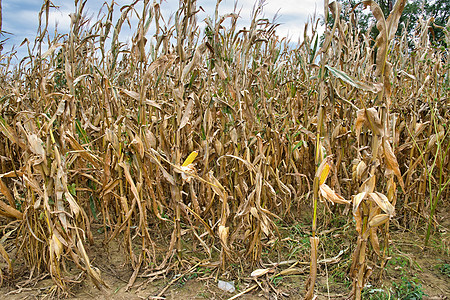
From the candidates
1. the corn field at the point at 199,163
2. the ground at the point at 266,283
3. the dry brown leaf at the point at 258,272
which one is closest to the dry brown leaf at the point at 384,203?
the corn field at the point at 199,163

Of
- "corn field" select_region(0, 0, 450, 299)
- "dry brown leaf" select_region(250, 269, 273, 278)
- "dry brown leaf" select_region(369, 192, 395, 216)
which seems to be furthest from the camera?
"dry brown leaf" select_region(250, 269, 273, 278)

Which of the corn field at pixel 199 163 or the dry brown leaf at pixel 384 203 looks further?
the corn field at pixel 199 163

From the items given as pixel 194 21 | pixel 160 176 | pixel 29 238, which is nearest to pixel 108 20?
pixel 194 21

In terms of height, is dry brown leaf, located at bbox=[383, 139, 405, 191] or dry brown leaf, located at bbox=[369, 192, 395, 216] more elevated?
dry brown leaf, located at bbox=[383, 139, 405, 191]

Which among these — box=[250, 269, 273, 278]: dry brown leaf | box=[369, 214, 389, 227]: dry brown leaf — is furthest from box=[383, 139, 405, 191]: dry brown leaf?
box=[250, 269, 273, 278]: dry brown leaf

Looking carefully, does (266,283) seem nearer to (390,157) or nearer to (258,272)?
(258,272)

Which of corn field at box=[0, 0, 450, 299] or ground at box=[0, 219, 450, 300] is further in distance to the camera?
ground at box=[0, 219, 450, 300]

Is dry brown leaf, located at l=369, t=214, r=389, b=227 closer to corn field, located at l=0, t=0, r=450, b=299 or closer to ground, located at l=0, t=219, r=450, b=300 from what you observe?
corn field, located at l=0, t=0, r=450, b=299

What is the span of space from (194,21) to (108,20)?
69 cm

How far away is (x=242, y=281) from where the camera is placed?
6.41ft

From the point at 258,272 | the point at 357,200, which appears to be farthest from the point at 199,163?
the point at 357,200

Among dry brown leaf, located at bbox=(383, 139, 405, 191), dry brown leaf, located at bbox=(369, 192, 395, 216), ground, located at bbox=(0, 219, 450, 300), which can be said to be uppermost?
dry brown leaf, located at bbox=(383, 139, 405, 191)

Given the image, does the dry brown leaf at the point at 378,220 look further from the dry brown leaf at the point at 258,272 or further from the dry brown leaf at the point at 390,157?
the dry brown leaf at the point at 258,272

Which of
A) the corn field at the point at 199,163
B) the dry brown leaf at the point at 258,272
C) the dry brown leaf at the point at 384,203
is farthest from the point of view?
the dry brown leaf at the point at 258,272
